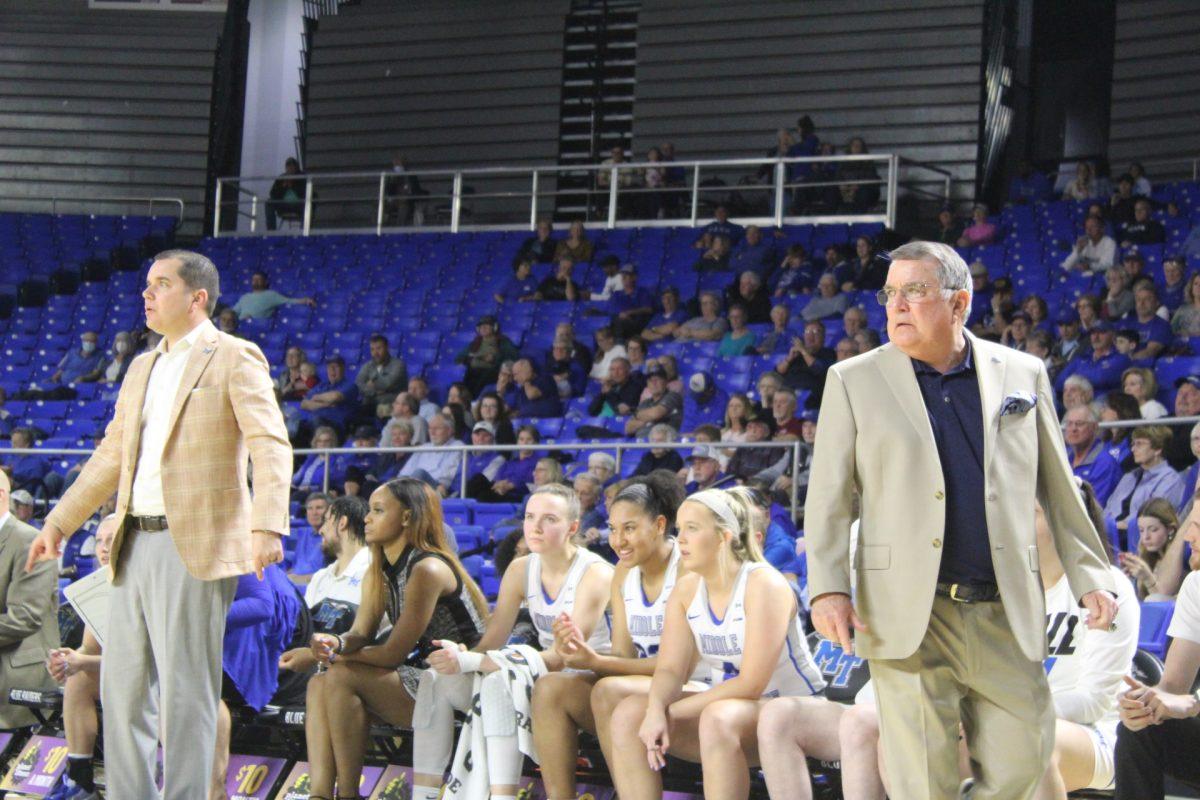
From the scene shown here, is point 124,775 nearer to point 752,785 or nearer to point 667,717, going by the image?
point 667,717

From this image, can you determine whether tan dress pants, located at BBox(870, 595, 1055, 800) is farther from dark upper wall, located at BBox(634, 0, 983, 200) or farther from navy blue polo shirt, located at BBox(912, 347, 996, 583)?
dark upper wall, located at BBox(634, 0, 983, 200)

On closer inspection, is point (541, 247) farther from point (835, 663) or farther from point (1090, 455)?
point (835, 663)

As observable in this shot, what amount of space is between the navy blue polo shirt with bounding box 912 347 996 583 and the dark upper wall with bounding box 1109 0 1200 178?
11.4 metres

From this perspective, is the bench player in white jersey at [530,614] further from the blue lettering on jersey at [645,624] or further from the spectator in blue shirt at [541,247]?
the spectator in blue shirt at [541,247]

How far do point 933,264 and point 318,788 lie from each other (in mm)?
3044

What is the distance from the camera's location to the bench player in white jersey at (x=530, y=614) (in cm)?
502

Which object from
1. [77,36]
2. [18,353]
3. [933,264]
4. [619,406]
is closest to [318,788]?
[933,264]

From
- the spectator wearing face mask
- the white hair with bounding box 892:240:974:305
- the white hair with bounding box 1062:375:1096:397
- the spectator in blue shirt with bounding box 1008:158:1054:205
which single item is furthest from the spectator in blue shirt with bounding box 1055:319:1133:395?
the spectator wearing face mask

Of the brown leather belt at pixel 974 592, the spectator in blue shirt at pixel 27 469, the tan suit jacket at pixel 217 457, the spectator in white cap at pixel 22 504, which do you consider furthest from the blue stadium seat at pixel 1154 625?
the spectator in blue shirt at pixel 27 469

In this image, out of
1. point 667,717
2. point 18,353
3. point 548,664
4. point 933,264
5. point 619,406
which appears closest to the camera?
point 933,264

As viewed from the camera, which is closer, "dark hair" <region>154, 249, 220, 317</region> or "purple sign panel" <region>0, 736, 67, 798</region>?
"dark hair" <region>154, 249, 220, 317</region>

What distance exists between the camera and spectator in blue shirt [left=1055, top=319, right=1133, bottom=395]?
8.76m

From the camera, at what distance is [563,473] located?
9602 mm

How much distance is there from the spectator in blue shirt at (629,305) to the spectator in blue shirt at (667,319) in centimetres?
8
